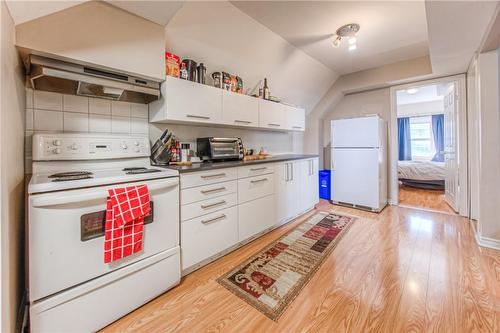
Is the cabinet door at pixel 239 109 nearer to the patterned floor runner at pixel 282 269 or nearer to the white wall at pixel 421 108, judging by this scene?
the patterned floor runner at pixel 282 269

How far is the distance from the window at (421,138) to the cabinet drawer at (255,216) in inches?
271

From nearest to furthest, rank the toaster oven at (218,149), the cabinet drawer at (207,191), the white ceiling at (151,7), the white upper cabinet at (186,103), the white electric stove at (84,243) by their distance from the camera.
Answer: the white electric stove at (84,243)
the white ceiling at (151,7)
the cabinet drawer at (207,191)
the white upper cabinet at (186,103)
the toaster oven at (218,149)

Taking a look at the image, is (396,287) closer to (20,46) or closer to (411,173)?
(20,46)

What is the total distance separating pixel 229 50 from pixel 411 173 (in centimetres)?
487

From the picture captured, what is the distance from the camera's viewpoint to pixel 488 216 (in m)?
2.18

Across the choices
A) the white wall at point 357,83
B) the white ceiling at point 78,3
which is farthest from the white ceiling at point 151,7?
the white wall at point 357,83

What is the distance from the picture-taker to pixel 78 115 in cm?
163

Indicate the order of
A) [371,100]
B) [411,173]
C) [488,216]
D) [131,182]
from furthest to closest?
1. [411,173]
2. [371,100]
3. [488,216]
4. [131,182]

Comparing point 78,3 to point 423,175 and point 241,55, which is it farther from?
point 423,175

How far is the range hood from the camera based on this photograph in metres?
1.28

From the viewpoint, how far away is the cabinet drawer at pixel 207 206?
166cm

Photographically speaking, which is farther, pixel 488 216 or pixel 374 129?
pixel 374 129

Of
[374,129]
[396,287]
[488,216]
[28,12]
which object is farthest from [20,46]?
[488,216]

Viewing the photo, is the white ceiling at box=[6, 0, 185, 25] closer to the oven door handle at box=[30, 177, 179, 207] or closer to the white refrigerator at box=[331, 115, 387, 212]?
the oven door handle at box=[30, 177, 179, 207]
